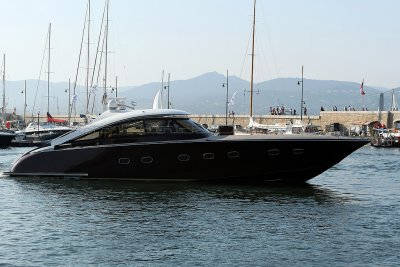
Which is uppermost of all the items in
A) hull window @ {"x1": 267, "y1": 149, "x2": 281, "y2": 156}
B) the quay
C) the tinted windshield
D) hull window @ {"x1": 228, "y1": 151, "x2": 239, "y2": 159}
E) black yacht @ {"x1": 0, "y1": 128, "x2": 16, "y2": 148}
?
the quay

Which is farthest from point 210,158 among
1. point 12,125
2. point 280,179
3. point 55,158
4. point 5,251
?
point 12,125

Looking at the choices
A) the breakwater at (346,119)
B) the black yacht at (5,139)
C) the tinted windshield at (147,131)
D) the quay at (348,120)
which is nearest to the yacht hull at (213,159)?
the tinted windshield at (147,131)

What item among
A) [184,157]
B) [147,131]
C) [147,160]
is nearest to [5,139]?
[147,160]

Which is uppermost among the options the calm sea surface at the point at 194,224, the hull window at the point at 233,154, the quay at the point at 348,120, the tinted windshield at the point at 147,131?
the quay at the point at 348,120

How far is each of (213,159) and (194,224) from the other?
8.93 metres

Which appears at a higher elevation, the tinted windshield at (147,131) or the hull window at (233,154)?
the tinted windshield at (147,131)

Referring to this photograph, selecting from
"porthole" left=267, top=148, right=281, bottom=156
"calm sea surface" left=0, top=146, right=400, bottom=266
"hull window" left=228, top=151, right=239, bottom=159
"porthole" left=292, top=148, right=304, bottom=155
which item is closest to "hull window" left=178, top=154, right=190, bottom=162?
"calm sea surface" left=0, top=146, right=400, bottom=266

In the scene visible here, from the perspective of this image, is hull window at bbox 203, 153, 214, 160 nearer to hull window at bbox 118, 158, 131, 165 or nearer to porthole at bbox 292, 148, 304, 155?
hull window at bbox 118, 158, 131, 165

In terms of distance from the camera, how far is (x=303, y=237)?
66.8ft

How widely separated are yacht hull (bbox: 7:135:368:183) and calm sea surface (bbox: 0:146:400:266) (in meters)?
0.62

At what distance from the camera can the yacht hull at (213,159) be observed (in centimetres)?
3089

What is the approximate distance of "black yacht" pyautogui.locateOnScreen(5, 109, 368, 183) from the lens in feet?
102

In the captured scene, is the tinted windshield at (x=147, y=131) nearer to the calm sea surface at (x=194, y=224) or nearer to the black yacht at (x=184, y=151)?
the black yacht at (x=184, y=151)

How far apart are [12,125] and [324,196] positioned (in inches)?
3724
